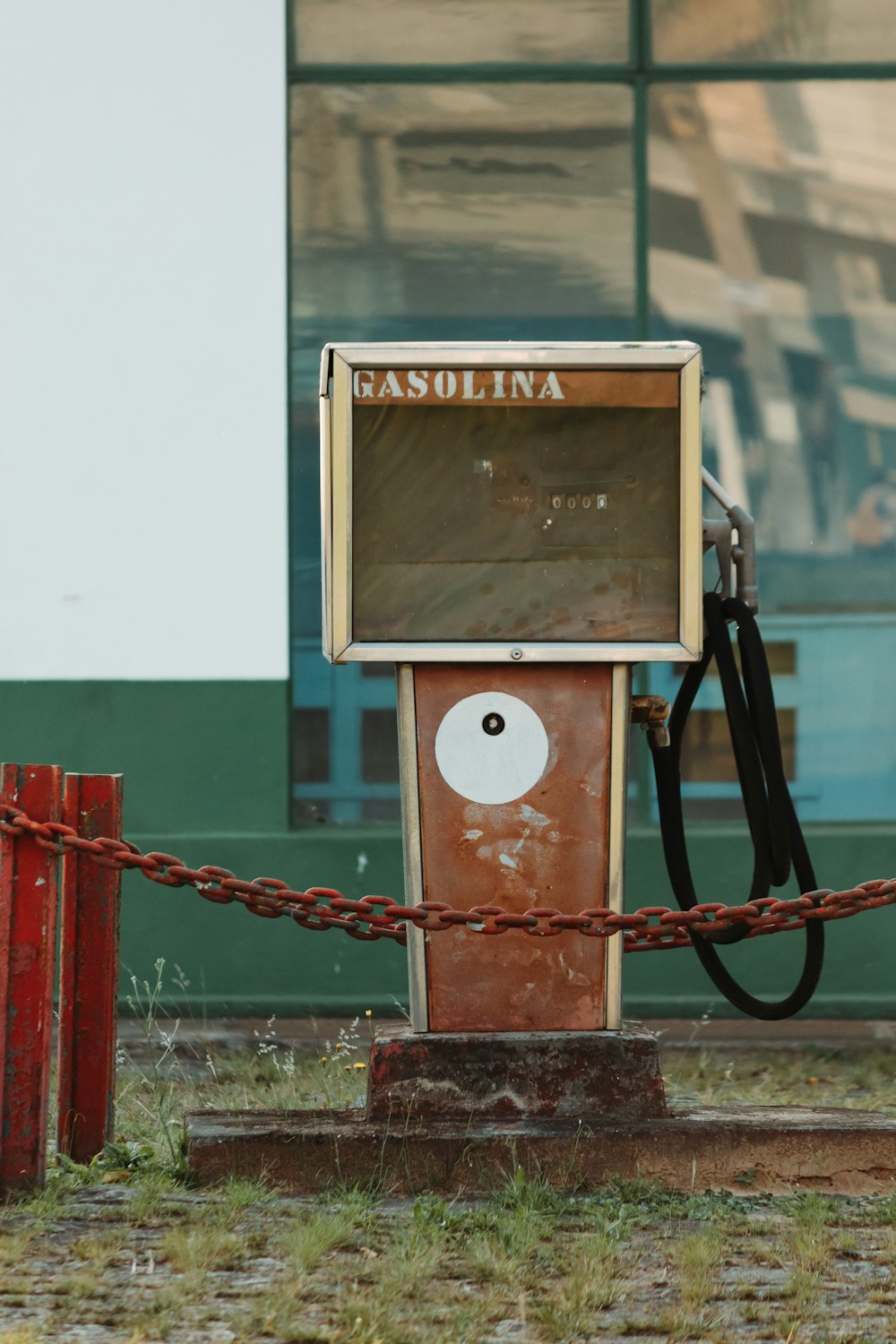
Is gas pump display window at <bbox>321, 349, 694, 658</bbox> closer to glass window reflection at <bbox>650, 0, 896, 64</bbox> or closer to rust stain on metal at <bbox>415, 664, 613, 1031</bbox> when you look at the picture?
rust stain on metal at <bbox>415, 664, 613, 1031</bbox>

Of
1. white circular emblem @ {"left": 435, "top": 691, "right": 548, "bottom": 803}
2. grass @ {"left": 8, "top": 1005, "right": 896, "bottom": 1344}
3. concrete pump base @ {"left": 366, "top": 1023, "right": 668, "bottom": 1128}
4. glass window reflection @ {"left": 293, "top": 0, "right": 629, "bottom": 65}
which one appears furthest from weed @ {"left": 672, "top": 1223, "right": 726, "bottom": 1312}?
glass window reflection @ {"left": 293, "top": 0, "right": 629, "bottom": 65}

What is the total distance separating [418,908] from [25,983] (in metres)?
0.88

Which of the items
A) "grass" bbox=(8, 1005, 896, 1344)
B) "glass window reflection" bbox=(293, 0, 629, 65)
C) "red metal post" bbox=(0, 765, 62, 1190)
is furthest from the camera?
"glass window reflection" bbox=(293, 0, 629, 65)

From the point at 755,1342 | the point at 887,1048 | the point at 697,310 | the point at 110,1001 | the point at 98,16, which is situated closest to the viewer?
the point at 755,1342

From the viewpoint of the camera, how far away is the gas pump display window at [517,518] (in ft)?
12.2

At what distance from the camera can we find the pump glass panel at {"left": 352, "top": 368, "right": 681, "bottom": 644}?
373cm

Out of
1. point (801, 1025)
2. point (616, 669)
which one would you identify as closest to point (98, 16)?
point (616, 669)

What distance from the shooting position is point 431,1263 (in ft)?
9.97

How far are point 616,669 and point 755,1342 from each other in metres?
1.59

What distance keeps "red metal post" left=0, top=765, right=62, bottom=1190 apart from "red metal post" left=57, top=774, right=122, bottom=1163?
0.63ft

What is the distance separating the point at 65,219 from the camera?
20.7 feet

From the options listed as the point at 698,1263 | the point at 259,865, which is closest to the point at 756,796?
the point at 698,1263

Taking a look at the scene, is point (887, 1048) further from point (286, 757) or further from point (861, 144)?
point (861, 144)

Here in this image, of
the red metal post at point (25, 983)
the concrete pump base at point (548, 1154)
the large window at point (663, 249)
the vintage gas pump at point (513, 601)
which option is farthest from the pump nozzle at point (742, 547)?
the large window at point (663, 249)
